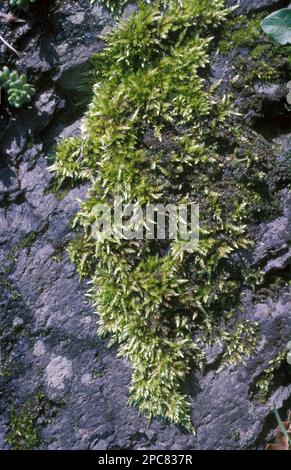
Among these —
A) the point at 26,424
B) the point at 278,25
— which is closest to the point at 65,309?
the point at 26,424

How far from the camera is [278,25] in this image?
2.16 m

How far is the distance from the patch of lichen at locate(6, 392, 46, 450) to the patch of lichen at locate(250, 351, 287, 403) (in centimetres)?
102

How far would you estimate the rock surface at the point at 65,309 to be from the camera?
2295mm

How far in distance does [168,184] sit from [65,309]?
2.55 ft

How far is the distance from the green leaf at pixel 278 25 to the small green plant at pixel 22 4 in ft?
3.54

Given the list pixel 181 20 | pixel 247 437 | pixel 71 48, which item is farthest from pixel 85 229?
pixel 247 437

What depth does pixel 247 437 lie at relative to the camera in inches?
90.0

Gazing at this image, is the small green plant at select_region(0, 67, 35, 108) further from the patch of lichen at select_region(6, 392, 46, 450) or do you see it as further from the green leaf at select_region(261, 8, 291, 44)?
the patch of lichen at select_region(6, 392, 46, 450)

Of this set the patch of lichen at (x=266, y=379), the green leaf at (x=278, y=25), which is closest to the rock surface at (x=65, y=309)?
the patch of lichen at (x=266, y=379)

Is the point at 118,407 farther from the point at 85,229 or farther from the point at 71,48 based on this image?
the point at 71,48
